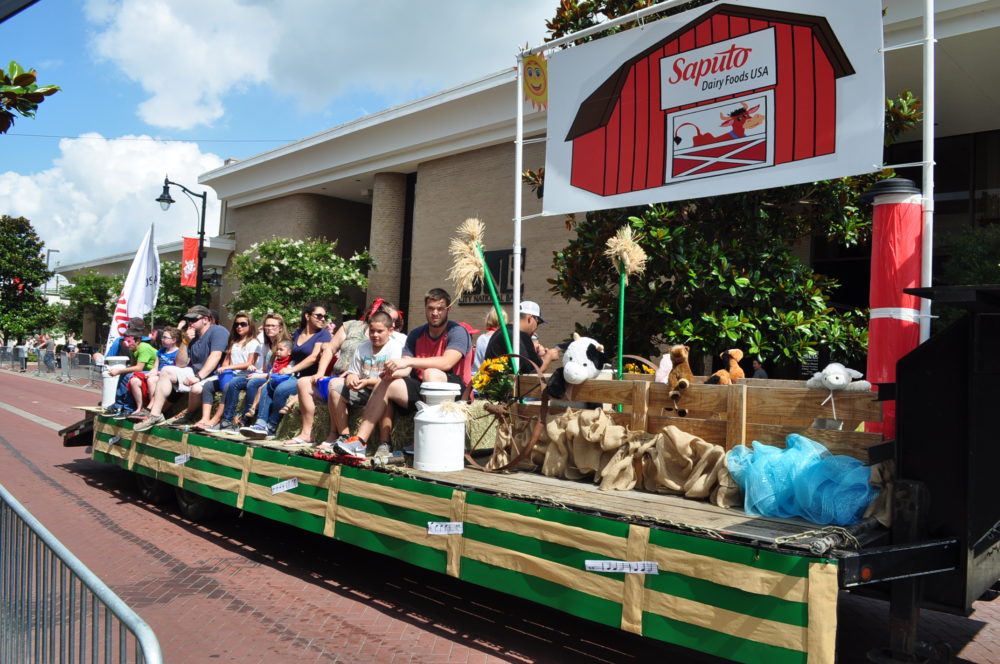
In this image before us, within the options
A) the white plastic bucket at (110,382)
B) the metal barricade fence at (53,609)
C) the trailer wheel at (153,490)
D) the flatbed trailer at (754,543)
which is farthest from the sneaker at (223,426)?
the metal barricade fence at (53,609)

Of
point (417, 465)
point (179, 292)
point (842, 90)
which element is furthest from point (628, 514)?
point (179, 292)

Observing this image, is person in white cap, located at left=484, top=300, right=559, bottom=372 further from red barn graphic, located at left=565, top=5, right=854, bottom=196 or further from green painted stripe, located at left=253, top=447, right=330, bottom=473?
green painted stripe, located at left=253, top=447, right=330, bottom=473

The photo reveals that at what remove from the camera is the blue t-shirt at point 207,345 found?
8.80 meters

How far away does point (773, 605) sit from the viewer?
327cm

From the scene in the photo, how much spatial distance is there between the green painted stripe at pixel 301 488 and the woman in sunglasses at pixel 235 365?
1.44 meters

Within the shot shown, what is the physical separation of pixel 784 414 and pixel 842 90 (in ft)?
7.11

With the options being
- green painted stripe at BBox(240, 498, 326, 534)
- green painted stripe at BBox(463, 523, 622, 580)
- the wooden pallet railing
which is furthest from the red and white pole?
green painted stripe at BBox(240, 498, 326, 534)

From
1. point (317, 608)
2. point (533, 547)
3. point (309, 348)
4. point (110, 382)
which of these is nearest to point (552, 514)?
point (533, 547)

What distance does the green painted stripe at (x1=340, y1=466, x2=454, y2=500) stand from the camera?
16.0 ft

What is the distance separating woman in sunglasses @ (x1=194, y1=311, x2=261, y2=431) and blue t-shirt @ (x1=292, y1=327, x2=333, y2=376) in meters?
0.74

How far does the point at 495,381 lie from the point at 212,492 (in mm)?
3180

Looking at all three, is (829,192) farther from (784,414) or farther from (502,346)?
(784,414)

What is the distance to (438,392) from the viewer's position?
541 cm

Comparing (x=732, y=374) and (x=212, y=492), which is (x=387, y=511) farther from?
(x=212, y=492)
